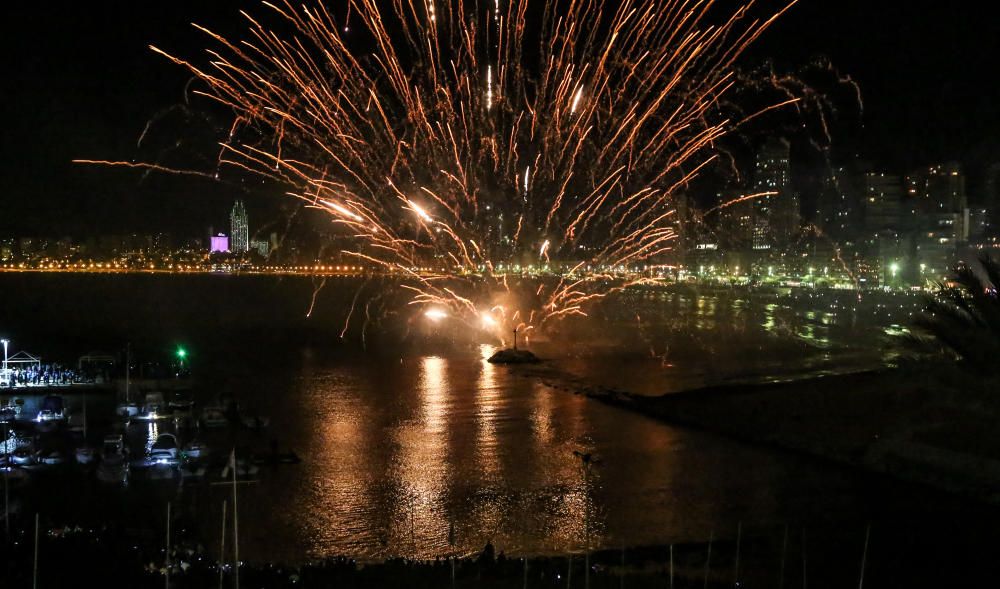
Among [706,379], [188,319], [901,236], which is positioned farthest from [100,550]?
[901,236]

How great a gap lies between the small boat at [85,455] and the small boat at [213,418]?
9.61 feet

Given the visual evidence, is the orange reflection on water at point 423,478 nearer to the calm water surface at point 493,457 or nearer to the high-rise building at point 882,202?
the calm water surface at point 493,457

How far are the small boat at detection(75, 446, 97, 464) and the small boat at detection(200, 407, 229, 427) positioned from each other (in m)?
2.93

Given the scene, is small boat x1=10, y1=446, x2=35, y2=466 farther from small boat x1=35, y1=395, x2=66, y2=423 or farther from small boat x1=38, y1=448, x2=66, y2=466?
small boat x1=35, y1=395, x2=66, y2=423

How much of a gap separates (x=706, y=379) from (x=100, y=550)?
16256mm

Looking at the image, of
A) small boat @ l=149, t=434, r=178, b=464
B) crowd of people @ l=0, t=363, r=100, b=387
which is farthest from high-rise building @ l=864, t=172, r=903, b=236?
small boat @ l=149, t=434, r=178, b=464

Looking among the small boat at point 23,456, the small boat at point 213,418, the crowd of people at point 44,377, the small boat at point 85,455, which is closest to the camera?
the small boat at point 23,456

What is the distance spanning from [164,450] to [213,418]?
311 cm

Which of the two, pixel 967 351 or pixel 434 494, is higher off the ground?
pixel 967 351

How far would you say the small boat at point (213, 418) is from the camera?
16.4 m

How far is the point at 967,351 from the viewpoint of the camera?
12.6 metres

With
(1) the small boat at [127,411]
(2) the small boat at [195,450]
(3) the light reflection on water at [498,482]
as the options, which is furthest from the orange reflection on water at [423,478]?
(1) the small boat at [127,411]

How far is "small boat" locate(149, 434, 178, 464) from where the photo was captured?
43.5 feet

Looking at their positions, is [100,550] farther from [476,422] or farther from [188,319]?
[188,319]
